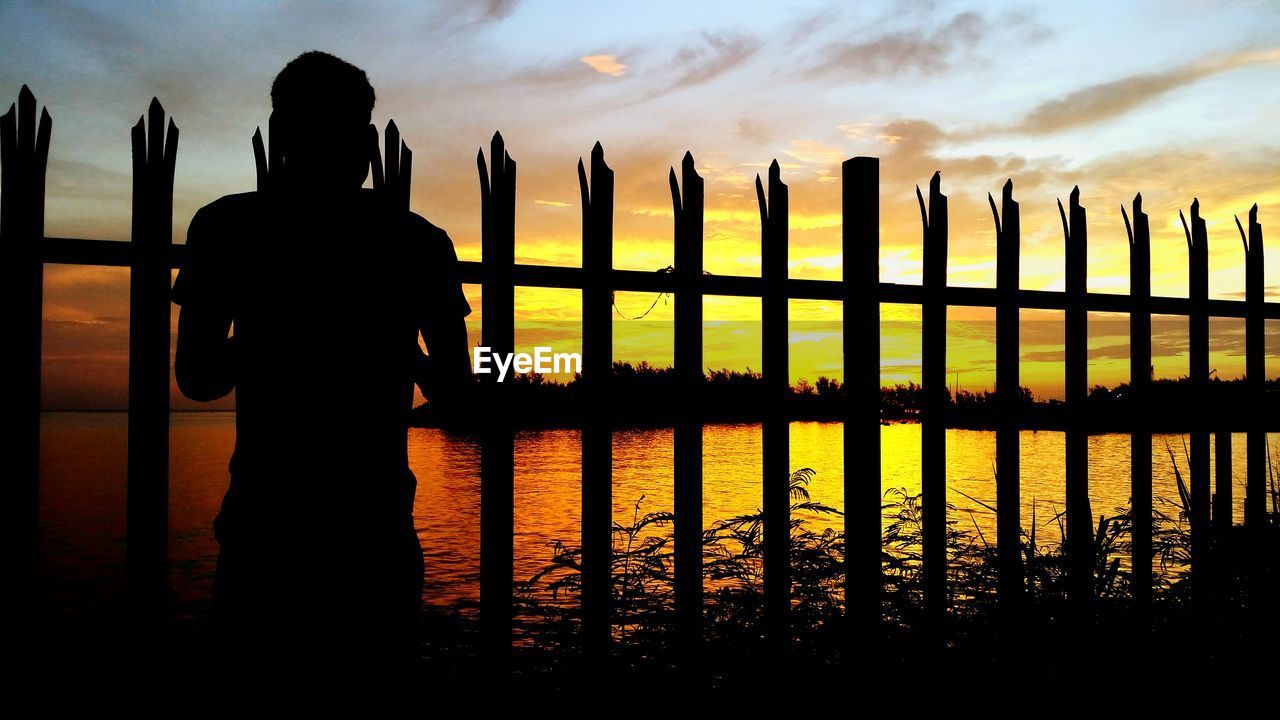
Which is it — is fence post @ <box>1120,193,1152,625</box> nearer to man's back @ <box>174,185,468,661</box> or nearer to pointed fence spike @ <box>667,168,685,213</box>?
pointed fence spike @ <box>667,168,685,213</box>

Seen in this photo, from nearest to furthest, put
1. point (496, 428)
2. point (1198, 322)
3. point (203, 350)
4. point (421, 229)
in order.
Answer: point (203, 350)
point (421, 229)
point (496, 428)
point (1198, 322)

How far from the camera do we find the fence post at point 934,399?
11.5 ft

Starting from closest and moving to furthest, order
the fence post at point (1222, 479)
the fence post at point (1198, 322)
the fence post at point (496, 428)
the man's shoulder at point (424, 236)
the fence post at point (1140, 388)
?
the man's shoulder at point (424, 236) < the fence post at point (496, 428) < the fence post at point (1140, 388) < the fence post at point (1198, 322) < the fence post at point (1222, 479)

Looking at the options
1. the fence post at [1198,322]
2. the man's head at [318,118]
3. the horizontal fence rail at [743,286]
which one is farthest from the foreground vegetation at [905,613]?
the man's head at [318,118]

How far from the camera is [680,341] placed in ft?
10.0

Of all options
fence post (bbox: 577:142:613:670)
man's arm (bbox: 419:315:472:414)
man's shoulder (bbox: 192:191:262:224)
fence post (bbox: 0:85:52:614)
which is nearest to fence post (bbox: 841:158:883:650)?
fence post (bbox: 577:142:613:670)

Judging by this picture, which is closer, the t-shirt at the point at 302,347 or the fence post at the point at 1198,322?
the t-shirt at the point at 302,347

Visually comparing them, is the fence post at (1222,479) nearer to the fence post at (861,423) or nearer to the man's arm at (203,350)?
the fence post at (861,423)

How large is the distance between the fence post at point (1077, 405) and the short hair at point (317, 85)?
135 inches

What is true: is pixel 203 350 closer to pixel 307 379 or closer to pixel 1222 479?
pixel 307 379

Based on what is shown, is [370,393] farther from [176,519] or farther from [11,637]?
[176,519]

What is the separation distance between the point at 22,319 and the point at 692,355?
7.24 ft

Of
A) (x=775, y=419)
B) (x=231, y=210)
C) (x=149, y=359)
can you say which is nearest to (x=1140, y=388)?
(x=775, y=419)

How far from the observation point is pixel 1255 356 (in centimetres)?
448
